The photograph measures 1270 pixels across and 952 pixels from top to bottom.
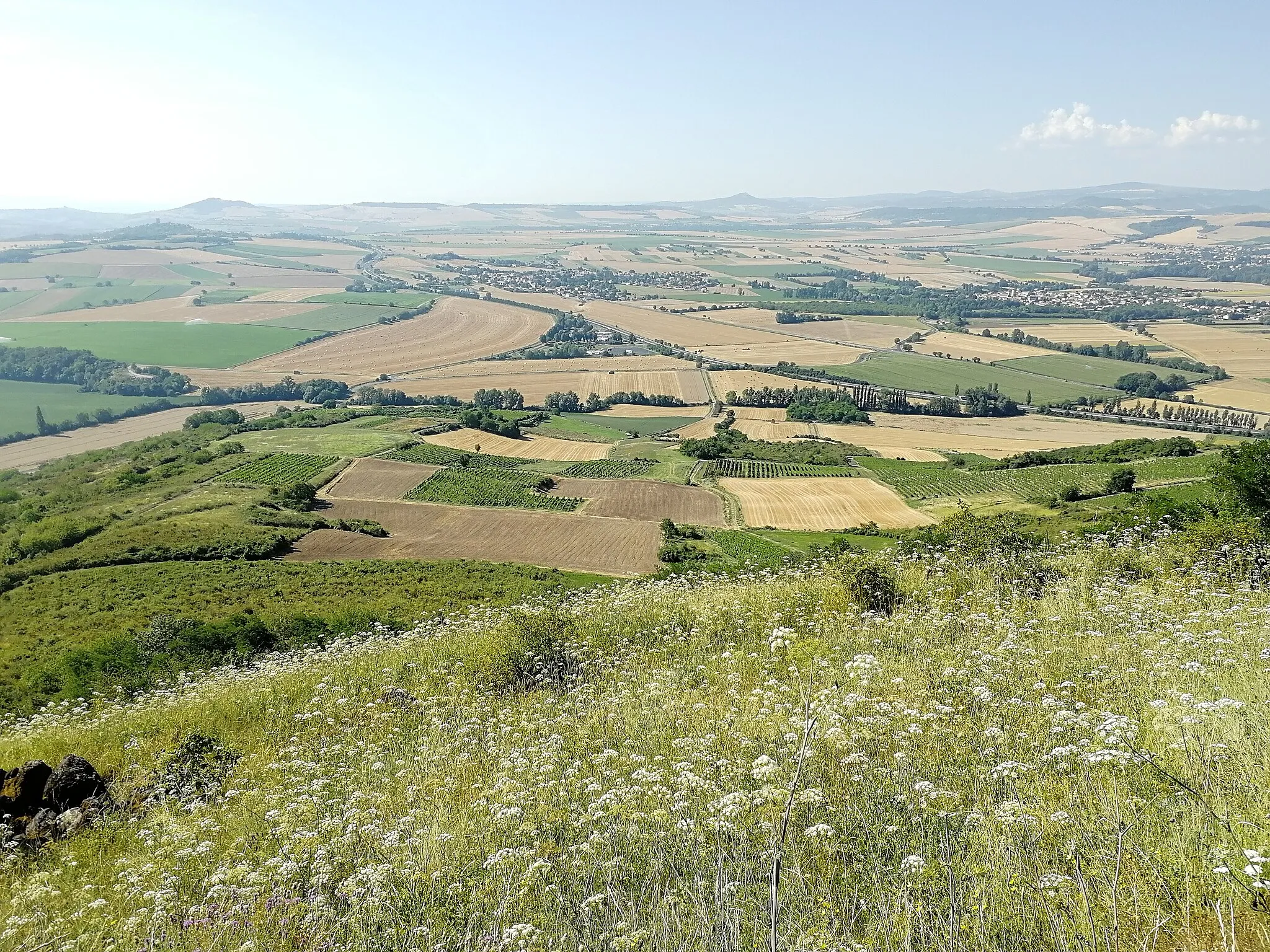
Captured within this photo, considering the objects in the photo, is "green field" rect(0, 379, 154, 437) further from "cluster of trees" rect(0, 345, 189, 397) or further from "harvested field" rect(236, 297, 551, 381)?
"harvested field" rect(236, 297, 551, 381)

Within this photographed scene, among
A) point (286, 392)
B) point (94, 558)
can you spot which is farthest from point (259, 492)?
point (286, 392)

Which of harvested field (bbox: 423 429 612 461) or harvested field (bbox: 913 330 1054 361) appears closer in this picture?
harvested field (bbox: 423 429 612 461)

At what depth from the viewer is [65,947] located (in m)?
6.40

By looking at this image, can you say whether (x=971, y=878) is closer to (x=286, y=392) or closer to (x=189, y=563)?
Answer: (x=189, y=563)

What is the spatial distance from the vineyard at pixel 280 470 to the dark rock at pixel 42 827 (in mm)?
67331

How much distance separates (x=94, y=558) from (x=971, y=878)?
57.9m

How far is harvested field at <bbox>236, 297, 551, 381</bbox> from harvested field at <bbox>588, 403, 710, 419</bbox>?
50.8m

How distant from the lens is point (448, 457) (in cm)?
8650

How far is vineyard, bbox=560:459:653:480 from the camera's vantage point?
3245 inches

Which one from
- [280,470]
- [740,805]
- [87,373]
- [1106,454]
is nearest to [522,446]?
[280,470]

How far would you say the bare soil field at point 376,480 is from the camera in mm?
72062

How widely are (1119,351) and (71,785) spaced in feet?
601

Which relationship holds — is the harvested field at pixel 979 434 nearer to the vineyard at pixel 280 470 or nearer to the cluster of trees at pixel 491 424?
the cluster of trees at pixel 491 424

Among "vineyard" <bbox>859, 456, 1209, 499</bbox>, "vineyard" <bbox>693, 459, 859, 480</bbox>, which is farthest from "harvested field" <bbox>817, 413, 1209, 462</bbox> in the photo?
"vineyard" <bbox>693, 459, 859, 480</bbox>
